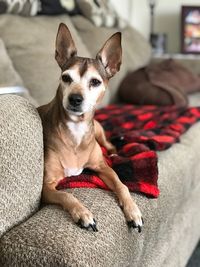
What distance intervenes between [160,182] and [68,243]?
60 centimetres

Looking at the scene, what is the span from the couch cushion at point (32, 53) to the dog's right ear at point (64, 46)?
26.8 inches

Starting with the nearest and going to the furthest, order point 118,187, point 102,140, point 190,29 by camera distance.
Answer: point 118,187
point 102,140
point 190,29

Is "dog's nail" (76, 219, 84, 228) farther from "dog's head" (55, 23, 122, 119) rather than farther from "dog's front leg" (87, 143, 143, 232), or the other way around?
"dog's head" (55, 23, 122, 119)

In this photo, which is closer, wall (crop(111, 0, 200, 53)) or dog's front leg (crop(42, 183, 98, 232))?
dog's front leg (crop(42, 183, 98, 232))

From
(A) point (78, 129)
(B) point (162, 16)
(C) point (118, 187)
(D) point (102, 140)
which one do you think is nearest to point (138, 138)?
(D) point (102, 140)

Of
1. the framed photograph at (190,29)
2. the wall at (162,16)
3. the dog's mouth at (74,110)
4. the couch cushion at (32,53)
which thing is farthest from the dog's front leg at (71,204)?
the wall at (162,16)

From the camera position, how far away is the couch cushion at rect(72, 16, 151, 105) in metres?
3.01

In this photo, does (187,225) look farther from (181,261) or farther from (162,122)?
(162,122)

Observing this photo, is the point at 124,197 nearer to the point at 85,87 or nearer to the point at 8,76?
the point at 85,87

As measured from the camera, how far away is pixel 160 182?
161 centimetres

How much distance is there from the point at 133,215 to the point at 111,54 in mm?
584

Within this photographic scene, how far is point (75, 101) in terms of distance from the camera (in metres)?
1.46

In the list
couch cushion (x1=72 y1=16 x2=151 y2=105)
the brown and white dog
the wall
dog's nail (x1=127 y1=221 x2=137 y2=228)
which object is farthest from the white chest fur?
the wall

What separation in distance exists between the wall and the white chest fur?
275 cm
